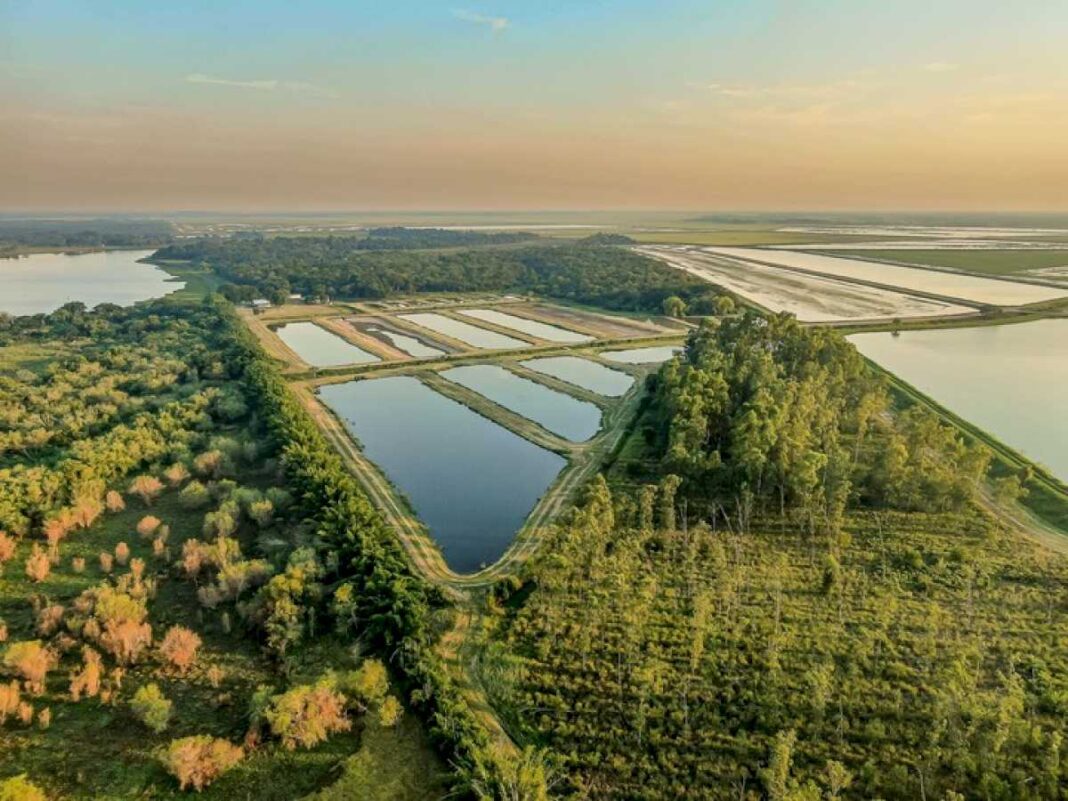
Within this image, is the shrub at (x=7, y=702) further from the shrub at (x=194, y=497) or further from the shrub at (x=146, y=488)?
the shrub at (x=146, y=488)

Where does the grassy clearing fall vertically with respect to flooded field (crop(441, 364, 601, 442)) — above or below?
above

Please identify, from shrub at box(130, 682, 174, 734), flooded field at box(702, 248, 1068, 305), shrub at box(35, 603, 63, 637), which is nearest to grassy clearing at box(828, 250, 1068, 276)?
flooded field at box(702, 248, 1068, 305)

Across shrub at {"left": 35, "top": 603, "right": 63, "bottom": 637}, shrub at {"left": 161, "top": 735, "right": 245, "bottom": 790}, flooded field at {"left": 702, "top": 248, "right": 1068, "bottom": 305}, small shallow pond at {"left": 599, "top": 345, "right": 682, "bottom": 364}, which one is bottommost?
shrub at {"left": 161, "top": 735, "right": 245, "bottom": 790}

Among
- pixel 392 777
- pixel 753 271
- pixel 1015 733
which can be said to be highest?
pixel 753 271

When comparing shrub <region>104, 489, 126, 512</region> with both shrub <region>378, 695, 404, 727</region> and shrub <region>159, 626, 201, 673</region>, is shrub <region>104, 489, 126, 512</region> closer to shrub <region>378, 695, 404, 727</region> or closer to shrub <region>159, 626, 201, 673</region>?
shrub <region>159, 626, 201, 673</region>

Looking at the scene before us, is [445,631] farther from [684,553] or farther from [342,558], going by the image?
[684,553]

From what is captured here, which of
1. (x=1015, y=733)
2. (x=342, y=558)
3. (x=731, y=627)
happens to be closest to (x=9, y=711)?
(x=342, y=558)
